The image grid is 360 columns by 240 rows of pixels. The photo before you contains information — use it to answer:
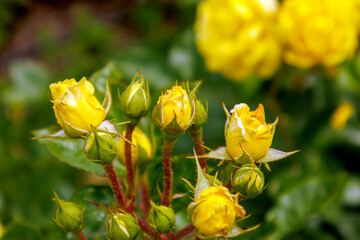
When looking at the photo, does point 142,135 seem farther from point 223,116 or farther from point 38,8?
point 38,8

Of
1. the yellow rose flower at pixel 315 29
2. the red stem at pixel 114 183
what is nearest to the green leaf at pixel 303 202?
the yellow rose flower at pixel 315 29

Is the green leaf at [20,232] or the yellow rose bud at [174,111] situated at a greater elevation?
the yellow rose bud at [174,111]

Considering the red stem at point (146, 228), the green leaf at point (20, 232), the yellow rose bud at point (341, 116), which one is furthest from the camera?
the yellow rose bud at point (341, 116)

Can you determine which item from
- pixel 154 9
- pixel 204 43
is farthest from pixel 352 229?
pixel 154 9

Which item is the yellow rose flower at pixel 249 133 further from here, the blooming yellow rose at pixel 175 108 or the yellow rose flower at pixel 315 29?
the yellow rose flower at pixel 315 29

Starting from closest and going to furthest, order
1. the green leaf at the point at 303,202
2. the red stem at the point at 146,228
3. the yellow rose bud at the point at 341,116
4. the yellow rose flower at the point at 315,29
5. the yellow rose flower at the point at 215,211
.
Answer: the yellow rose flower at the point at 215,211 < the red stem at the point at 146,228 < the green leaf at the point at 303,202 < the yellow rose flower at the point at 315,29 < the yellow rose bud at the point at 341,116

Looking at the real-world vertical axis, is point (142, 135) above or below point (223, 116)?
above

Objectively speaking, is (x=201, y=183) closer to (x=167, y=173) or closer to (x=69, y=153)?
(x=167, y=173)
